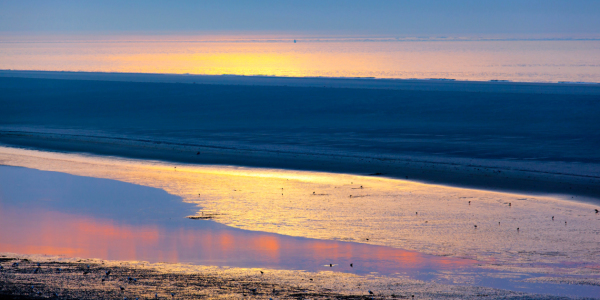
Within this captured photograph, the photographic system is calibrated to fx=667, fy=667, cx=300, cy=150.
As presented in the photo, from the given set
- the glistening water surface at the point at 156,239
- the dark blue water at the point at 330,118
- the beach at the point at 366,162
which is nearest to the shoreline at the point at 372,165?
the beach at the point at 366,162

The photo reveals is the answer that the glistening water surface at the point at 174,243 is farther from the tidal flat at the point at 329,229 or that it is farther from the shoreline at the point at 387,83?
the shoreline at the point at 387,83

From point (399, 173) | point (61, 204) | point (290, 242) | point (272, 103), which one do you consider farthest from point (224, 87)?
point (290, 242)

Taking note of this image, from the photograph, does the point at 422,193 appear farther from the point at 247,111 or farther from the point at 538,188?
the point at 247,111

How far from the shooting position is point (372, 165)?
61.8 feet

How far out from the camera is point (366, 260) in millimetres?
9945

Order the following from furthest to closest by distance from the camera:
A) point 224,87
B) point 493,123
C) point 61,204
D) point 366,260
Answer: point 224,87 → point 493,123 → point 61,204 → point 366,260

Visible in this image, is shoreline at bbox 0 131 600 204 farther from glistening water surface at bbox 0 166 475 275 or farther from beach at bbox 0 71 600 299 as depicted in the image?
glistening water surface at bbox 0 166 475 275

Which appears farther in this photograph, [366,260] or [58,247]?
[58,247]

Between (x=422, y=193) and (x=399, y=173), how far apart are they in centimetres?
272

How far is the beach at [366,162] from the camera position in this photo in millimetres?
9953

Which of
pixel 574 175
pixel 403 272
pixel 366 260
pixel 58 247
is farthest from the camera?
pixel 574 175

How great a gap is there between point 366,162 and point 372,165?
51 cm

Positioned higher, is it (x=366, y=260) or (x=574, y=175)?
(x=574, y=175)

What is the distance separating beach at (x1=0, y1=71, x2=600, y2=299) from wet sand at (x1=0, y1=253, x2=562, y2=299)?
2.4 inches
